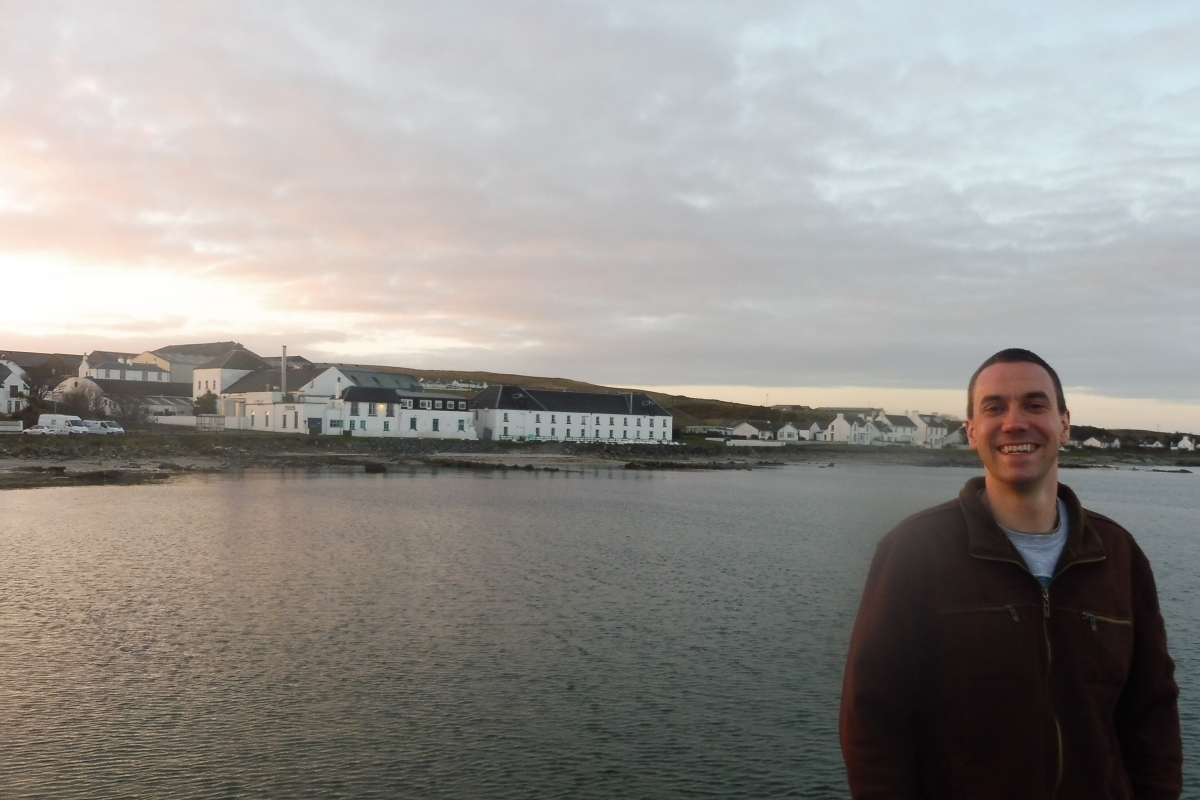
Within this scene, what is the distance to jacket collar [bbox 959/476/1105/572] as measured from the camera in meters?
3.21

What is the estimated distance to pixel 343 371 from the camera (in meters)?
82.3

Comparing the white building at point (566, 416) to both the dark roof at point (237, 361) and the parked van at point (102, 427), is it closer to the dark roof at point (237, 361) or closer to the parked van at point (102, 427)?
the dark roof at point (237, 361)

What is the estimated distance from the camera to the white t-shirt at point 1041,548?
325 centimetres

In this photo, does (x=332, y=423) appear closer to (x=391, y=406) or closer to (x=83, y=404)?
(x=391, y=406)

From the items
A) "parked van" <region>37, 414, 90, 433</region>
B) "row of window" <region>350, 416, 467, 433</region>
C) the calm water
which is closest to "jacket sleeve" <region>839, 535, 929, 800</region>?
the calm water

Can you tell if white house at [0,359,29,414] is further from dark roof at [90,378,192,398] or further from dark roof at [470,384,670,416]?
dark roof at [470,384,670,416]

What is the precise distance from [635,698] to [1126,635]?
32.4 feet

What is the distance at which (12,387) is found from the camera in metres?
83.8

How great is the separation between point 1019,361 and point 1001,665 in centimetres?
104

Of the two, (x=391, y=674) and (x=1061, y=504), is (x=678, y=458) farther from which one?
(x=1061, y=504)

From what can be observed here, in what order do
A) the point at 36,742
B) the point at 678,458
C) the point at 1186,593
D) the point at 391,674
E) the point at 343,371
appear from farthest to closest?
the point at 678,458 → the point at 343,371 → the point at 1186,593 → the point at 391,674 → the point at 36,742

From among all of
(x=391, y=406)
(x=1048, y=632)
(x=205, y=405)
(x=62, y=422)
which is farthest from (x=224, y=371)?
(x=1048, y=632)

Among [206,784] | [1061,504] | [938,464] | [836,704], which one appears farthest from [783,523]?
[938,464]

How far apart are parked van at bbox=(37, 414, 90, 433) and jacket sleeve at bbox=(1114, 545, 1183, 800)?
70.0 metres
